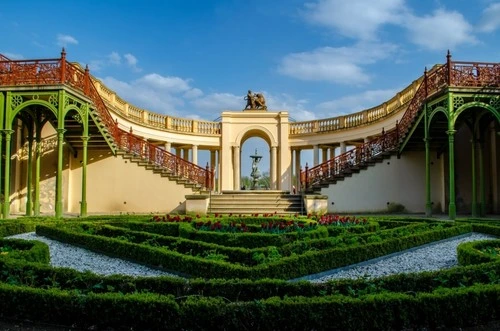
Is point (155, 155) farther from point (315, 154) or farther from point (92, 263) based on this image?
point (315, 154)

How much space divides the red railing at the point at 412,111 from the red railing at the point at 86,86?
235 inches

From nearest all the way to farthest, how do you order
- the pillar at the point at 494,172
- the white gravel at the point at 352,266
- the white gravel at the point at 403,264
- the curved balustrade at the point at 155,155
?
the white gravel at the point at 403,264, the white gravel at the point at 352,266, the pillar at the point at 494,172, the curved balustrade at the point at 155,155

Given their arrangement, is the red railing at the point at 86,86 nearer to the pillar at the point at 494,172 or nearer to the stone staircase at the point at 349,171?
the stone staircase at the point at 349,171

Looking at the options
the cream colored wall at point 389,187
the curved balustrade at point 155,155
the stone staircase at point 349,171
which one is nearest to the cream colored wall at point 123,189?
the curved balustrade at point 155,155

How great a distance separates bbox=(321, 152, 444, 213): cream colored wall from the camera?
20375 millimetres

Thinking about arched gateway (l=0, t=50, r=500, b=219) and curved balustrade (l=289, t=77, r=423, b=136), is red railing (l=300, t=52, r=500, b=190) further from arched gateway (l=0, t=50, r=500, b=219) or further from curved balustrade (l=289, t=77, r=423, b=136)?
curved balustrade (l=289, t=77, r=423, b=136)

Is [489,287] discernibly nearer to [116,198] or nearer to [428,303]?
[428,303]

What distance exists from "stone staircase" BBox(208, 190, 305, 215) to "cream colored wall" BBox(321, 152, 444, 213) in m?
2.45

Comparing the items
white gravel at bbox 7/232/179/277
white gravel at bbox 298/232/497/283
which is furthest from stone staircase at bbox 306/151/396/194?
white gravel at bbox 7/232/179/277

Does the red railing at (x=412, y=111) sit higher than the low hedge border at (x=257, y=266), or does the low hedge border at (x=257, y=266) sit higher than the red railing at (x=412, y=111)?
the red railing at (x=412, y=111)

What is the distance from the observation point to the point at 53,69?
15.7 m

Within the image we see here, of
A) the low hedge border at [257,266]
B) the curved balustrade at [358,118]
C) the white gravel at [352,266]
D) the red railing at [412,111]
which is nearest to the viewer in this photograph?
the low hedge border at [257,266]

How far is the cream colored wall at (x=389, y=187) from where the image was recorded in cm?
2038

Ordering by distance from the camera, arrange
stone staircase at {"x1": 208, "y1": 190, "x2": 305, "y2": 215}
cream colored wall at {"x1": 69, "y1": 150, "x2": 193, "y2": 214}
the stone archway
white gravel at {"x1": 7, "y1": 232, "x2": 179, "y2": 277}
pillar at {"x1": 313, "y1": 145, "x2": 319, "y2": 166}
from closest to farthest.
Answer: white gravel at {"x1": 7, "y1": 232, "x2": 179, "y2": 277} < stone staircase at {"x1": 208, "y1": 190, "x2": 305, "y2": 215} < cream colored wall at {"x1": 69, "y1": 150, "x2": 193, "y2": 214} < pillar at {"x1": 313, "y1": 145, "x2": 319, "y2": 166} < the stone archway
